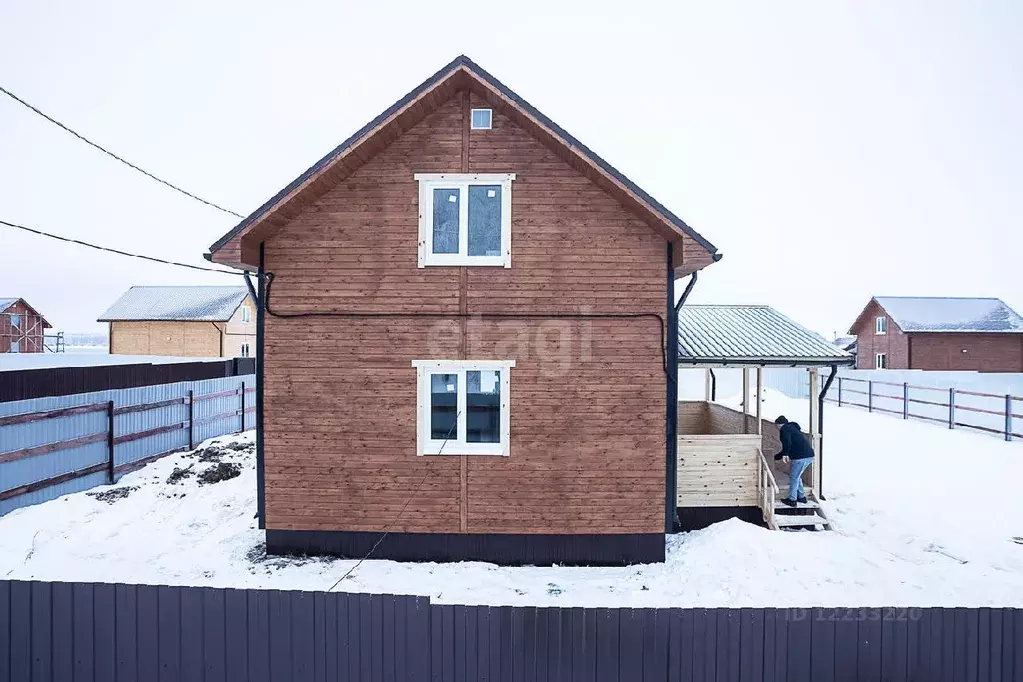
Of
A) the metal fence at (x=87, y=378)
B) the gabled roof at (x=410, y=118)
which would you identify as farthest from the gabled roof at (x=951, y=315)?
the metal fence at (x=87, y=378)

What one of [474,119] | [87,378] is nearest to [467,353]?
[474,119]

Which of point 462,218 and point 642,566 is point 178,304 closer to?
point 462,218

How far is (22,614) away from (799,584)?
941 cm

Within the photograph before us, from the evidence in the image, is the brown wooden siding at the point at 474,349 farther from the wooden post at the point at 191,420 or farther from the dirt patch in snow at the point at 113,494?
the wooden post at the point at 191,420

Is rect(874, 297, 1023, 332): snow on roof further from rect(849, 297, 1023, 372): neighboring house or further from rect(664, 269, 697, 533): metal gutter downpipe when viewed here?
rect(664, 269, 697, 533): metal gutter downpipe

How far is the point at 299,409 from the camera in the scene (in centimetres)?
905

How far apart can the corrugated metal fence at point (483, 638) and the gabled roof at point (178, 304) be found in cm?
3804

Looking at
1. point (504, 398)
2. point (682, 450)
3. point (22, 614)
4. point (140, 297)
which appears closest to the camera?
point (22, 614)

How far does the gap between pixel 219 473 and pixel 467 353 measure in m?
8.97

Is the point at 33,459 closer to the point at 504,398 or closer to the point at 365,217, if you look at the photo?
the point at 365,217

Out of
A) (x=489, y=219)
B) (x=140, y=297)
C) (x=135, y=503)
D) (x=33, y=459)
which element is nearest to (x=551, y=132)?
(x=489, y=219)

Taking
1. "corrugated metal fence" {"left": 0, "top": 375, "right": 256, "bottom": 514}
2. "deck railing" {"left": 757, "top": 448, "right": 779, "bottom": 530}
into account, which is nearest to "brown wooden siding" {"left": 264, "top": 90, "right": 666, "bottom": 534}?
"deck railing" {"left": 757, "top": 448, "right": 779, "bottom": 530}

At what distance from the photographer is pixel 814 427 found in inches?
428

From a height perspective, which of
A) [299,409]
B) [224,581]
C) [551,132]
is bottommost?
[224,581]
